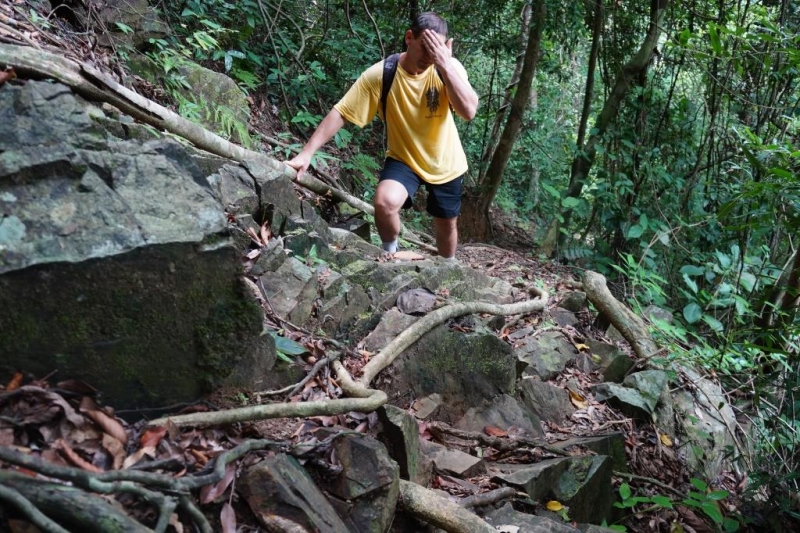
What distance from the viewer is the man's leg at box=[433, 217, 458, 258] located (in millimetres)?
5615

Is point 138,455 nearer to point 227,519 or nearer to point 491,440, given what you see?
point 227,519

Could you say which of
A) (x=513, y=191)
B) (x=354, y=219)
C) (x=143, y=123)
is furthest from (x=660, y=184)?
(x=143, y=123)

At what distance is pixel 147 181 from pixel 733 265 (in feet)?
18.2

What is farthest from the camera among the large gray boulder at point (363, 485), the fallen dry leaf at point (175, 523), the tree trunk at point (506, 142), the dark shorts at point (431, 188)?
the tree trunk at point (506, 142)

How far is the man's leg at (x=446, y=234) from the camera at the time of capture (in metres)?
5.61

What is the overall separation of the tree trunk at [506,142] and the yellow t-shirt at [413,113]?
13.9 feet

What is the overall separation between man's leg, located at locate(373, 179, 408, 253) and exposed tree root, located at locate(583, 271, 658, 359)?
226cm

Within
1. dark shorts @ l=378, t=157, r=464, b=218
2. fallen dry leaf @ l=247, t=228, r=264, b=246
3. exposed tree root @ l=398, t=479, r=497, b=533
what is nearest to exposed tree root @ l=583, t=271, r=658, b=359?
dark shorts @ l=378, t=157, r=464, b=218

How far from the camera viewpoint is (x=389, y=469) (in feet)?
8.30

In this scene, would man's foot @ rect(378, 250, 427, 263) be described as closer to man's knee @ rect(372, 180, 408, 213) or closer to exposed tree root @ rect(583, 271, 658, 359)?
man's knee @ rect(372, 180, 408, 213)

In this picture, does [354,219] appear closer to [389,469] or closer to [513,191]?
[389,469]

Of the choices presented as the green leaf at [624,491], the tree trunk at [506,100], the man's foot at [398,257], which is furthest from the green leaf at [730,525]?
the tree trunk at [506,100]

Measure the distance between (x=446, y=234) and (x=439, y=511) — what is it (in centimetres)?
339

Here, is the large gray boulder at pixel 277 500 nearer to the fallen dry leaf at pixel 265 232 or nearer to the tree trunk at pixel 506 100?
the fallen dry leaf at pixel 265 232
